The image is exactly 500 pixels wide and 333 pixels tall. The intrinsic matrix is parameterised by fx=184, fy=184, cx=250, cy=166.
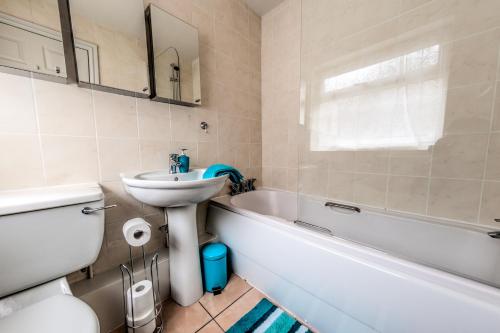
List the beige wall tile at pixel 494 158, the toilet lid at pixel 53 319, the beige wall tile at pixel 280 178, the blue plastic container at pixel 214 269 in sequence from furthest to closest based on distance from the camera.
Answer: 1. the beige wall tile at pixel 280 178
2. the blue plastic container at pixel 214 269
3. the beige wall tile at pixel 494 158
4. the toilet lid at pixel 53 319

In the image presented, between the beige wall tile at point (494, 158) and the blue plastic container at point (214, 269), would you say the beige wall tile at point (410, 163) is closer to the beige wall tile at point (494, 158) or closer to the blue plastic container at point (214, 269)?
the beige wall tile at point (494, 158)

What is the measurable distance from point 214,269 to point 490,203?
163cm

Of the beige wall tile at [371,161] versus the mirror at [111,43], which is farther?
the beige wall tile at [371,161]

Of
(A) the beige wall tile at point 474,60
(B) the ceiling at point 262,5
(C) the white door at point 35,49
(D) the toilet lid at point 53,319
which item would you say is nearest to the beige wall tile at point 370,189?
(A) the beige wall tile at point 474,60

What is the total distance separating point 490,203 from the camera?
99 cm

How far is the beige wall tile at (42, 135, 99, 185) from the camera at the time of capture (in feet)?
2.87

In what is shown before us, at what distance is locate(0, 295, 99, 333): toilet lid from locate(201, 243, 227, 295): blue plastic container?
0.69 metres

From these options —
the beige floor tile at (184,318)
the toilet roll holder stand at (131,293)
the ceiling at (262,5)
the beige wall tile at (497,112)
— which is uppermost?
the ceiling at (262,5)

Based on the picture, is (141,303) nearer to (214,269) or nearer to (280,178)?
(214,269)

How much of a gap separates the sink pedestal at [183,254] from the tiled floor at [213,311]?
55 mm

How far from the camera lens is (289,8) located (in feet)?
5.45

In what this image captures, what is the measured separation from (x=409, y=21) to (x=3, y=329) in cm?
224

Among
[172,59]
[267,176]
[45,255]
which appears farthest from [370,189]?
[45,255]

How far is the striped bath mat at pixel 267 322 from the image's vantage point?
97 centimetres
